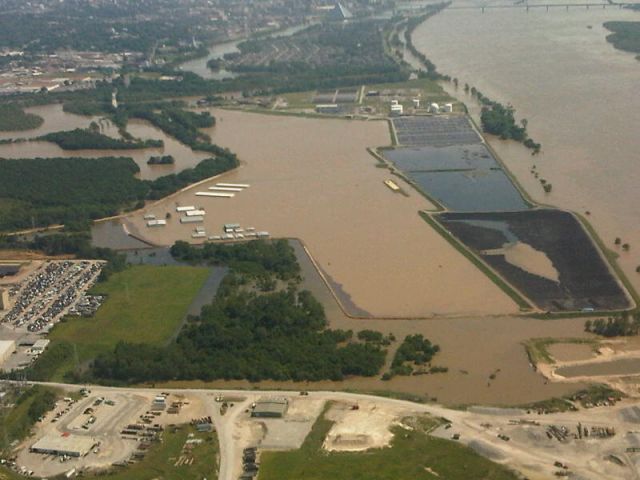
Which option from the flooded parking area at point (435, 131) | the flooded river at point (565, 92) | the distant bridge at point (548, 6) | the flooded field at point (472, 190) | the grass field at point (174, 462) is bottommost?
the distant bridge at point (548, 6)

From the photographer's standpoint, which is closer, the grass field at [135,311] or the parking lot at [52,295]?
the grass field at [135,311]

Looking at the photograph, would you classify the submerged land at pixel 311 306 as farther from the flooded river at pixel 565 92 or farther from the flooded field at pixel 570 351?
the flooded river at pixel 565 92

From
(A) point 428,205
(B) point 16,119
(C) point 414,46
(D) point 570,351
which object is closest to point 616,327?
(D) point 570,351

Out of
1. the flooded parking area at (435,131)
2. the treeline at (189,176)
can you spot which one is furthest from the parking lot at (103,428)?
the flooded parking area at (435,131)

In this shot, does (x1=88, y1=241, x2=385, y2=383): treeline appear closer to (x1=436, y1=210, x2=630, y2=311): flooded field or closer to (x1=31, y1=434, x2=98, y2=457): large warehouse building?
(x1=31, y1=434, x2=98, y2=457): large warehouse building

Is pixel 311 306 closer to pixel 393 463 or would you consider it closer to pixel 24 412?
pixel 393 463

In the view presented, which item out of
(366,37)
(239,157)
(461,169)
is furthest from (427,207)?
(366,37)
